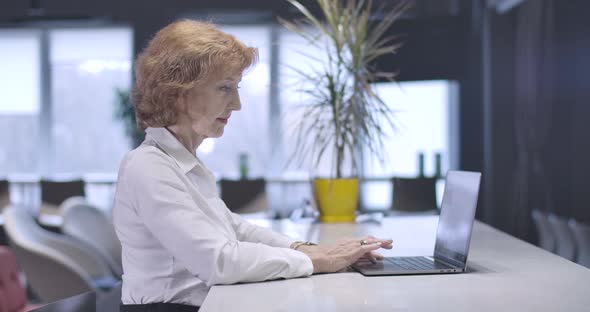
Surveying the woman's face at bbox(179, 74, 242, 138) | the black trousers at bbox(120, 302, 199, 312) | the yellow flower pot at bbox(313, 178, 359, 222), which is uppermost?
the woman's face at bbox(179, 74, 242, 138)

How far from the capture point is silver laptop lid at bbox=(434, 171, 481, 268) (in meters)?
1.72

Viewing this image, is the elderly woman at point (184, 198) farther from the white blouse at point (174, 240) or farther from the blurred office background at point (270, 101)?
the blurred office background at point (270, 101)

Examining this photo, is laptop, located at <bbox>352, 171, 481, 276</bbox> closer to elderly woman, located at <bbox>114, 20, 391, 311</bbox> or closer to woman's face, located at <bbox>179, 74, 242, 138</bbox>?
elderly woman, located at <bbox>114, 20, 391, 311</bbox>

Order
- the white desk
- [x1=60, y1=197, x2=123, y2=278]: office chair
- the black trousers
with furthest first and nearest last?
[x1=60, y1=197, x2=123, y2=278]: office chair < the black trousers < the white desk

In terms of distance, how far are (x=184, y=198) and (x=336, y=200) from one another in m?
1.74

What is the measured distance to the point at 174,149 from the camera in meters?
1.78

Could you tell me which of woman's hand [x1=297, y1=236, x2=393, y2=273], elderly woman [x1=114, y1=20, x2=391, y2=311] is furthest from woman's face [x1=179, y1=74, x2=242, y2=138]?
woman's hand [x1=297, y1=236, x2=393, y2=273]

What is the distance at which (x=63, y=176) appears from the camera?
9609 millimetres

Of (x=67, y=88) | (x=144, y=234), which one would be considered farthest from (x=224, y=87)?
(x=67, y=88)

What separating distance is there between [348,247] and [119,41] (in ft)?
26.9

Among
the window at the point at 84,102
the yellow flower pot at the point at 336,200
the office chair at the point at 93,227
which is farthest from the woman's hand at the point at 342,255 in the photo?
the window at the point at 84,102

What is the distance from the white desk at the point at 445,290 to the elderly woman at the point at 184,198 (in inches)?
2.3

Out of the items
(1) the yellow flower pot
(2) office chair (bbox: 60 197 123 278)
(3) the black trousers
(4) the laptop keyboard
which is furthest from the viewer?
(2) office chair (bbox: 60 197 123 278)

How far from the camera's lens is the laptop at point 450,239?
67.3 inches
